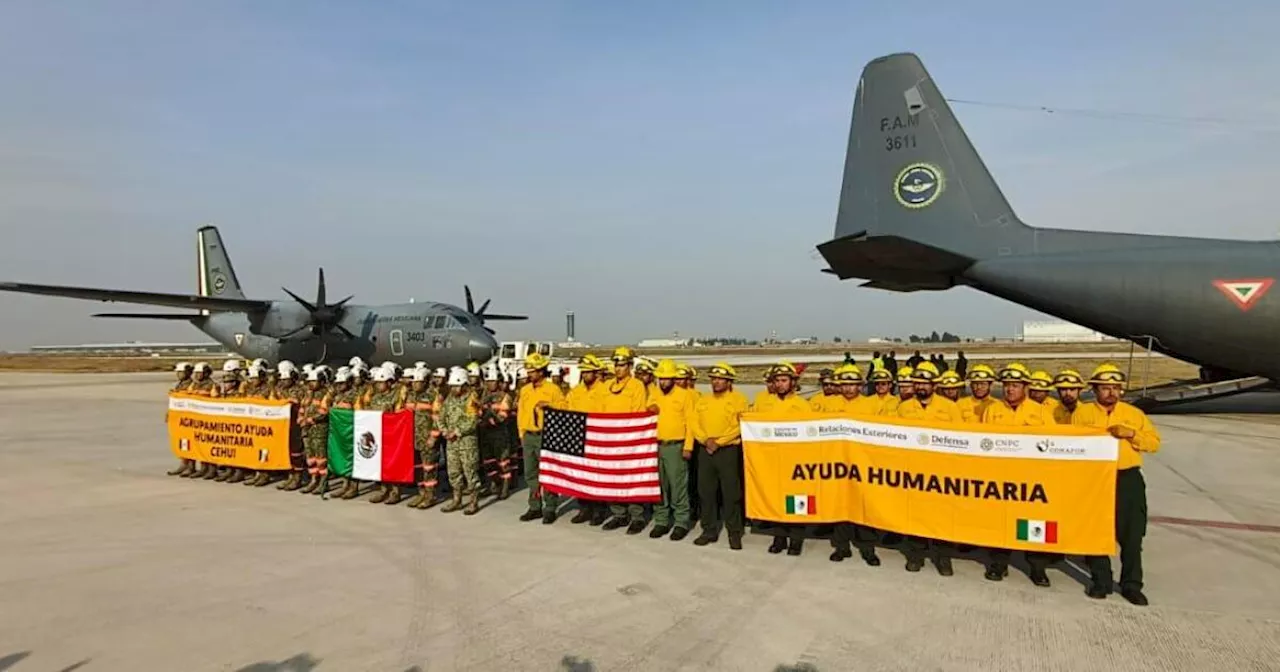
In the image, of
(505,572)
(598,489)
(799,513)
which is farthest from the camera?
(598,489)

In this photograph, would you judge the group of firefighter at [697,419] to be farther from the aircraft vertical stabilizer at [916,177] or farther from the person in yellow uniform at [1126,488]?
the aircraft vertical stabilizer at [916,177]

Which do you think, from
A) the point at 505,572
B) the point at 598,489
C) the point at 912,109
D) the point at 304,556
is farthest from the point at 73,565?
the point at 912,109

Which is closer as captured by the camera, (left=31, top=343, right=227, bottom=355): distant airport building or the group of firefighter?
the group of firefighter

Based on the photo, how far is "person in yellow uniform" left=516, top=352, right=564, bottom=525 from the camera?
8.71 m

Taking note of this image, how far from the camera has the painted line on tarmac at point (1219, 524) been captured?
26.4ft

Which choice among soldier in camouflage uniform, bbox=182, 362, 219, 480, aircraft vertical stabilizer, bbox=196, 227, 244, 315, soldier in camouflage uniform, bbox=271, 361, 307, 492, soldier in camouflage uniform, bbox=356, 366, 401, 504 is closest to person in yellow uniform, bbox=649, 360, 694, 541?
soldier in camouflage uniform, bbox=356, 366, 401, 504

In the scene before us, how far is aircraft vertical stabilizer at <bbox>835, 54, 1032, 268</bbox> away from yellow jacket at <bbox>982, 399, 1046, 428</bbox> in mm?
6407

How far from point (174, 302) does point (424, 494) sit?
21.8 metres

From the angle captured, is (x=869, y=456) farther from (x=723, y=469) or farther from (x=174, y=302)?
(x=174, y=302)

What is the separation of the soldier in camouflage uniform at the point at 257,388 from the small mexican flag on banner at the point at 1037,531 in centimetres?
1011

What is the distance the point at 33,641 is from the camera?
5.11 meters

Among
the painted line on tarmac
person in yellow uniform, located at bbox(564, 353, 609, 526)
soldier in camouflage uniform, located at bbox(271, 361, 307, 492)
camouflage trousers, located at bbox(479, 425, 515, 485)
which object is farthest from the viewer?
soldier in camouflage uniform, located at bbox(271, 361, 307, 492)

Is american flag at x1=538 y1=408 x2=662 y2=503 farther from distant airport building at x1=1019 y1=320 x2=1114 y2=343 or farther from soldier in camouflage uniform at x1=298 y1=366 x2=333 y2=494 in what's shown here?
distant airport building at x1=1019 y1=320 x2=1114 y2=343

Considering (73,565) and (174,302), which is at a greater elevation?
(174,302)
